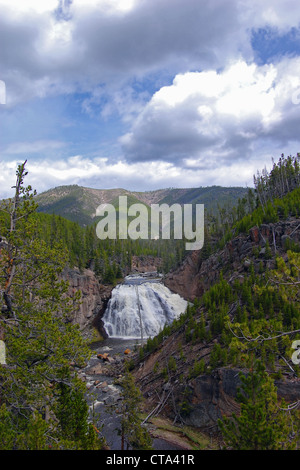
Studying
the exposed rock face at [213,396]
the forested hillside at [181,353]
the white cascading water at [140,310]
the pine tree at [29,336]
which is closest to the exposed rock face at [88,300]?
the white cascading water at [140,310]

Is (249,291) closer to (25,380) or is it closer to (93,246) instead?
(25,380)

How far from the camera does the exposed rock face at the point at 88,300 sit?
69188 millimetres

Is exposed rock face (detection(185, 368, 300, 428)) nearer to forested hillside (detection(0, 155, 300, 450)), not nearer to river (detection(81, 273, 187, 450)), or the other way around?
forested hillside (detection(0, 155, 300, 450))

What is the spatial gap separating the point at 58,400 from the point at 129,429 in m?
7.61

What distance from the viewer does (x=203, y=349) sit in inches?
1314

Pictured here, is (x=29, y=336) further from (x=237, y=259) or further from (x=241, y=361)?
(x=237, y=259)

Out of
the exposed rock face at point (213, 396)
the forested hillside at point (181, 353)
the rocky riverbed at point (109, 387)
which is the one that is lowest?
the rocky riverbed at point (109, 387)

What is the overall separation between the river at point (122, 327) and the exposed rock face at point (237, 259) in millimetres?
4827

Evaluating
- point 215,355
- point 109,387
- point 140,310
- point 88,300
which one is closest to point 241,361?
point 215,355

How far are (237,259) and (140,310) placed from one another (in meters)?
24.9

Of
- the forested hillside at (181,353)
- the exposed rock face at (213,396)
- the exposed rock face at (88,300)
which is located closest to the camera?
the forested hillside at (181,353)

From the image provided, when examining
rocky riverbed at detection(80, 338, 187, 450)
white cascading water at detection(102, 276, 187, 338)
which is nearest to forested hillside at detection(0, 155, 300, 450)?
rocky riverbed at detection(80, 338, 187, 450)

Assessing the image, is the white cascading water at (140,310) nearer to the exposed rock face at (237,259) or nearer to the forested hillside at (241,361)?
the exposed rock face at (237,259)
